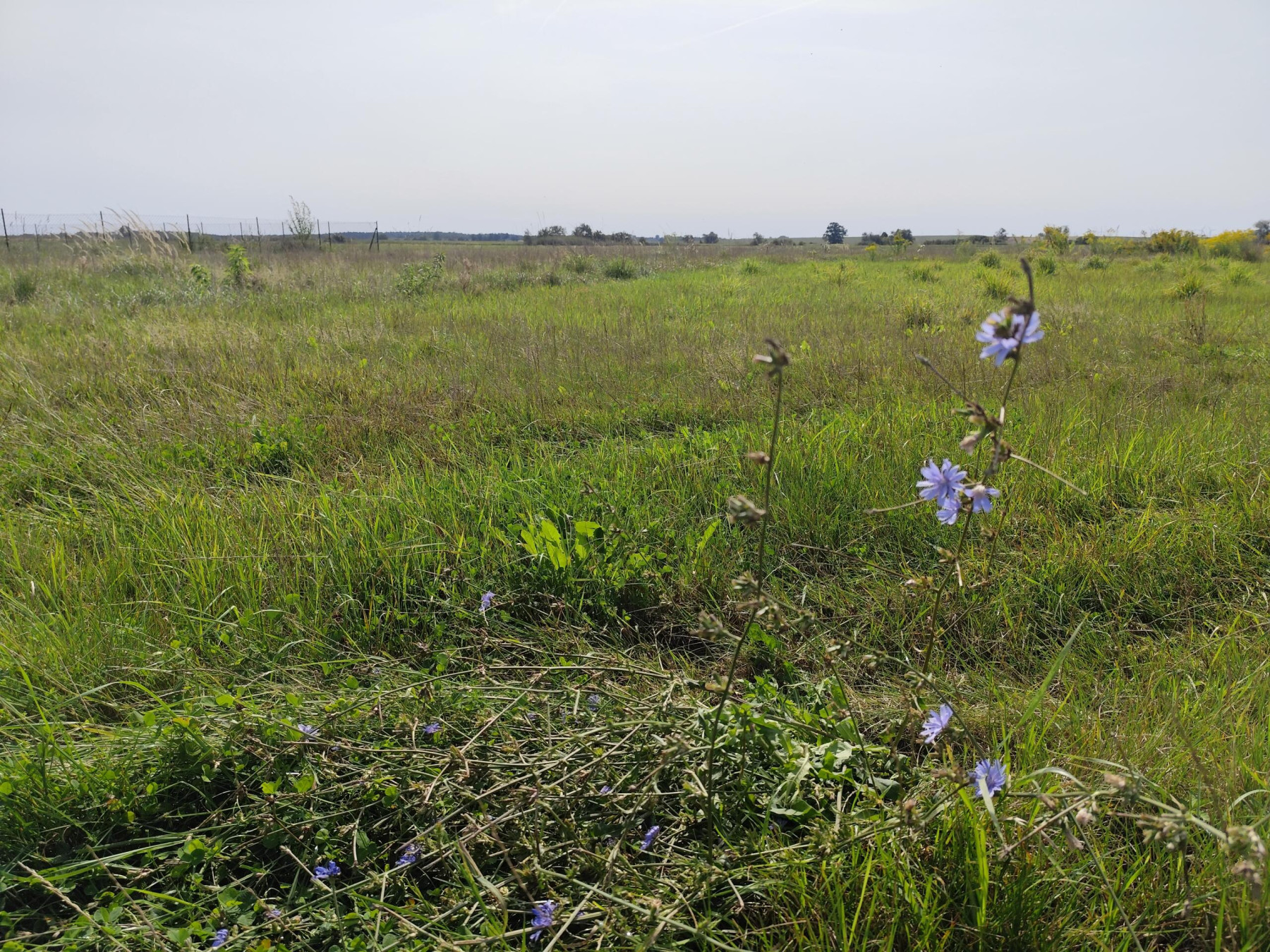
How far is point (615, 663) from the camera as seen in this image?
6.46 feet

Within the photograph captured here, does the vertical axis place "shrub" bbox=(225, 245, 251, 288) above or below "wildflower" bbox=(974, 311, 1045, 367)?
above

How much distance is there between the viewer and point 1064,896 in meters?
1.16

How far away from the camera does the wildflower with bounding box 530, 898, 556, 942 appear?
111 centimetres

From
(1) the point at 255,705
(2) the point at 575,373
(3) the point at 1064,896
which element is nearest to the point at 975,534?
(3) the point at 1064,896

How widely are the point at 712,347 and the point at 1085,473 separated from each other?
3.18 metres

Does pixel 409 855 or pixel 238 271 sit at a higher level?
pixel 238 271

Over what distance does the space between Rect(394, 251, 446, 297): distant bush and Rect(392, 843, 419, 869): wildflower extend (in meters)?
9.46

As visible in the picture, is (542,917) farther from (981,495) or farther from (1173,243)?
(1173,243)

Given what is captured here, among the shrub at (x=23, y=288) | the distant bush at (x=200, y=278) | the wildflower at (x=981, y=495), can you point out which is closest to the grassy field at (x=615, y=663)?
the wildflower at (x=981, y=495)

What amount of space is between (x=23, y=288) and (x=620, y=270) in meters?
10.5

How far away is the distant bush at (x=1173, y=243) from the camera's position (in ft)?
59.1

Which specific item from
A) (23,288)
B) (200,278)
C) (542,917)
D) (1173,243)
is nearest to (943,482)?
(542,917)

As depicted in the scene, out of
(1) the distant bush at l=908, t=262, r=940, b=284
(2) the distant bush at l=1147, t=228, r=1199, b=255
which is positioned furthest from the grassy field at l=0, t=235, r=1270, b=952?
(2) the distant bush at l=1147, t=228, r=1199, b=255

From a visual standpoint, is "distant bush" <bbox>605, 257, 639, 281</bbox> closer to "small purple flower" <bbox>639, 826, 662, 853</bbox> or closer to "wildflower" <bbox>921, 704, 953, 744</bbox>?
"wildflower" <bbox>921, 704, 953, 744</bbox>
